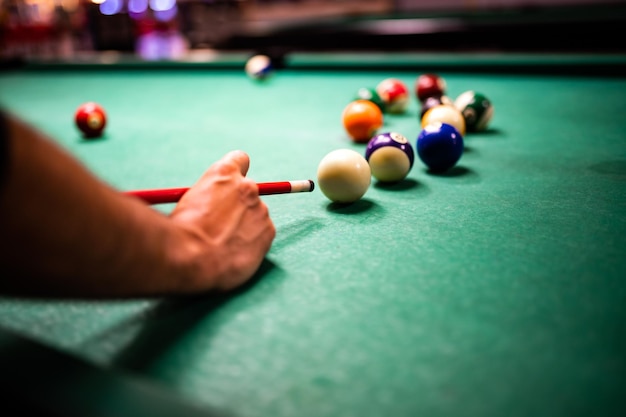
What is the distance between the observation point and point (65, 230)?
2.34 feet

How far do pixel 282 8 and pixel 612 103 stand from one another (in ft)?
42.6

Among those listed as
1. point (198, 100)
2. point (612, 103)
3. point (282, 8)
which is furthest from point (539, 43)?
point (282, 8)

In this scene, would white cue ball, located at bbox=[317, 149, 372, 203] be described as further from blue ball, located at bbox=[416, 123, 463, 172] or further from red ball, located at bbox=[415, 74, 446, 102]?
red ball, located at bbox=[415, 74, 446, 102]

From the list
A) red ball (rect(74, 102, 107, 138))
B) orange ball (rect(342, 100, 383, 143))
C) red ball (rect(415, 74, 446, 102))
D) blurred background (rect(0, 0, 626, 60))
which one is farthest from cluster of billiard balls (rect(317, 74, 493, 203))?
blurred background (rect(0, 0, 626, 60))

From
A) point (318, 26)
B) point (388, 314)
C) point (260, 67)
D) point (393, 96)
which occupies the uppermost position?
point (318, 26)

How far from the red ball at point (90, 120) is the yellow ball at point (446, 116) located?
6.18ft

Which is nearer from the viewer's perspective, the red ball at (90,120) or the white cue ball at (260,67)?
the red ball at (90,120)

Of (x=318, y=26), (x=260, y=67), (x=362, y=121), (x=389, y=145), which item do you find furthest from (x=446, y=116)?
(x=318, y=26)

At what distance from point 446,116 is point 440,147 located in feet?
1.71

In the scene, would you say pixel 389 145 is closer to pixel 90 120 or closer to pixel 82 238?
pixel 82 238

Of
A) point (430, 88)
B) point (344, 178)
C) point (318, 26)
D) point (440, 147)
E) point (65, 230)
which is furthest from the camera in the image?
point (318, 26)

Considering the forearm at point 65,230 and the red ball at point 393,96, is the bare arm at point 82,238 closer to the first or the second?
the forearm at point 65,230

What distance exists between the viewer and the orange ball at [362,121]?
8.62ft

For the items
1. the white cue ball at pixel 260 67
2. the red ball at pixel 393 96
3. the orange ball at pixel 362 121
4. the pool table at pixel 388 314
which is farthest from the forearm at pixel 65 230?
the white cue ball at pixel 260 67
